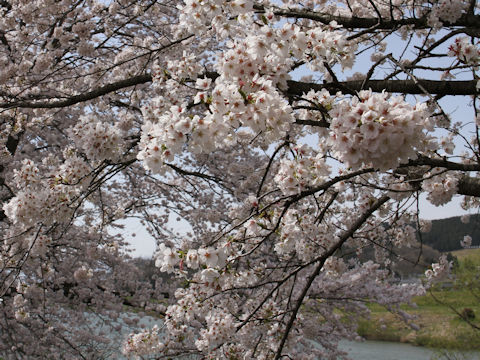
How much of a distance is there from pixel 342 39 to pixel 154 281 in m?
6.62

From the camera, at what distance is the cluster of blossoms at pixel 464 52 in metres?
2.51

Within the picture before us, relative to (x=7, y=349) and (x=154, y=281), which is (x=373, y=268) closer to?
(x=154, y=281)

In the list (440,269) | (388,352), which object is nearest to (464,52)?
(440,269)

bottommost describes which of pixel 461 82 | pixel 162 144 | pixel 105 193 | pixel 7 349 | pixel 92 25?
pixel 7 349

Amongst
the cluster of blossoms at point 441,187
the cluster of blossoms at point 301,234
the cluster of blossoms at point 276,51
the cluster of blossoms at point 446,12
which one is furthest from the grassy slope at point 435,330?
the cluster of blossoms at point 276,51

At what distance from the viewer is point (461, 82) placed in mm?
2426

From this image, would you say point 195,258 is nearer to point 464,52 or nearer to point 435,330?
point 464,52

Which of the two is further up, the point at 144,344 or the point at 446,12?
the point at 446,12

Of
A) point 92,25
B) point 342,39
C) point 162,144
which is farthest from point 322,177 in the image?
point 92,25

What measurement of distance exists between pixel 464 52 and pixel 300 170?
1348 millimetres

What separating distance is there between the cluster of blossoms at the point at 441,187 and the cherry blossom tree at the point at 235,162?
0.05ft

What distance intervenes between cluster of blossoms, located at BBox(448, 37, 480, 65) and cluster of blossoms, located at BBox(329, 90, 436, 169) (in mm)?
1514

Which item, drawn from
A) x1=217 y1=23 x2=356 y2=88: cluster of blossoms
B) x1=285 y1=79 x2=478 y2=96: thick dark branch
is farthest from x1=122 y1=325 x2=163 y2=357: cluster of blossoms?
x1=217 y1=23 x2=356 y2=88: cluster of blossoms

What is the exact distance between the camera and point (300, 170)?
226 cm
